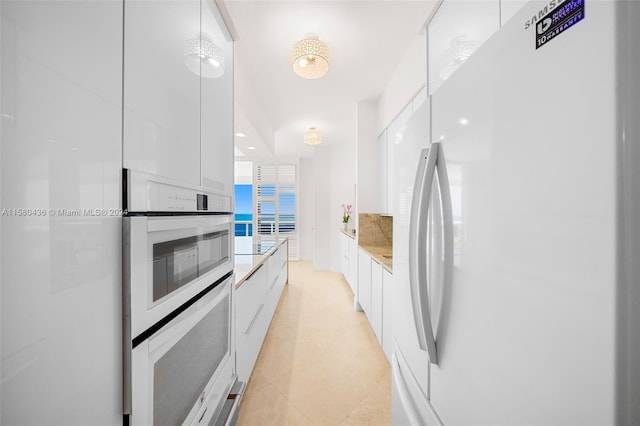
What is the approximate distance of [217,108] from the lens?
1.11 meters

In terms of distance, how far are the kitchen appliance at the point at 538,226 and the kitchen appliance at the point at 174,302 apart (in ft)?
2.39

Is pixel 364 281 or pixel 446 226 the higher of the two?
pixel 446 226

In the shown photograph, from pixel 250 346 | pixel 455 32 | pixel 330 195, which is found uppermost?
pixel 455 32

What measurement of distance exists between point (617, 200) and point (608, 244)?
2.3 inches

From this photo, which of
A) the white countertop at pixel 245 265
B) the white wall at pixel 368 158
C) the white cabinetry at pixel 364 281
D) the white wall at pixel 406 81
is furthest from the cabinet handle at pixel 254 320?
the white wall at pixel 406 81

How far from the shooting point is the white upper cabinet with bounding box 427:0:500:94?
989 millimetres

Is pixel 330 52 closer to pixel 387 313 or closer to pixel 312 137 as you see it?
pixel 312 137

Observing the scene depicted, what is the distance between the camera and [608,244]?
1.08ft

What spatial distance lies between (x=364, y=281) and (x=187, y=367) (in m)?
2.30

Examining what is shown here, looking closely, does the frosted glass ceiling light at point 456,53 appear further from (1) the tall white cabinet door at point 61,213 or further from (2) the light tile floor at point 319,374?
(2) the light tile floor at point 319,374

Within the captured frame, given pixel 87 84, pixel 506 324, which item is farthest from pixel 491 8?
pixel 87 84

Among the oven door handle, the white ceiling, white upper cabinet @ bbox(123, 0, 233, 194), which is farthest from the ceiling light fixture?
the oven door handle

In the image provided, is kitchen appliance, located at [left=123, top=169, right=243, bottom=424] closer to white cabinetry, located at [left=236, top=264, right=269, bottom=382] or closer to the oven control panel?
the oven control panel

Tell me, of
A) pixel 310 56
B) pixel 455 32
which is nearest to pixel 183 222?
pixel 455 32
